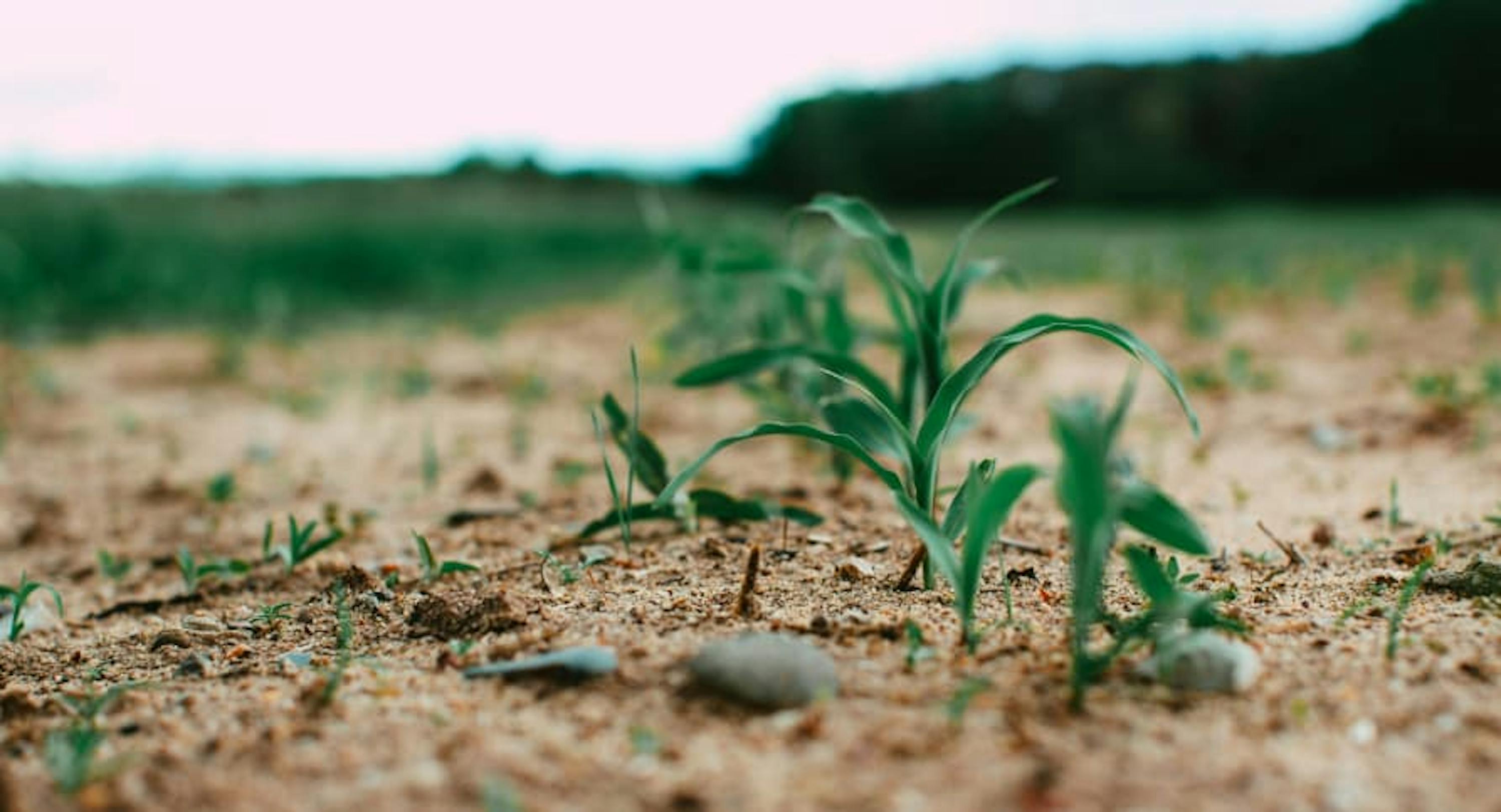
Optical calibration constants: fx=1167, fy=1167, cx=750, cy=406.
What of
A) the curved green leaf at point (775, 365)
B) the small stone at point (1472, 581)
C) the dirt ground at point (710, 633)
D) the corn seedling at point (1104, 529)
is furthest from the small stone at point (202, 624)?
the small stone at point (1472, 581)

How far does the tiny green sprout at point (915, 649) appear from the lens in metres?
1.21

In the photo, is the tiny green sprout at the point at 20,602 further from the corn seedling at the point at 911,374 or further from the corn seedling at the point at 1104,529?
the corn seedling at the point at 1104,529

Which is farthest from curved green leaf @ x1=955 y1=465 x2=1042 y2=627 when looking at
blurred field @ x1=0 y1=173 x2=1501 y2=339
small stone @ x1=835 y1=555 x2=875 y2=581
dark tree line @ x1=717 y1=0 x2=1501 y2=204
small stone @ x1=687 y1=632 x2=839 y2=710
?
dark tree line @ x1=717 y1=0 x2=1501 y2=204

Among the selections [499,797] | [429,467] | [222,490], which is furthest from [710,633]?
[222,490]

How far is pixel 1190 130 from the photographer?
1975 cm

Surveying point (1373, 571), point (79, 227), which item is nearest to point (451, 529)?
point (1373, 571)

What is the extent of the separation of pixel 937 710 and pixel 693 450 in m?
1.68

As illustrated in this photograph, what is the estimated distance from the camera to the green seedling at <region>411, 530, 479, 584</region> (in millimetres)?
1562

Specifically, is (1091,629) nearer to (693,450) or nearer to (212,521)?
(693,450)

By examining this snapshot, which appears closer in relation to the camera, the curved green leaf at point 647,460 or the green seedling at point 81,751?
the green seedling at point 81,751

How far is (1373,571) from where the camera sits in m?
1.56

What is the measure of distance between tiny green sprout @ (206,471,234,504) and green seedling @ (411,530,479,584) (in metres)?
0.87

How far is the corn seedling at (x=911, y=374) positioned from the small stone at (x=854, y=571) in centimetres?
A: 10

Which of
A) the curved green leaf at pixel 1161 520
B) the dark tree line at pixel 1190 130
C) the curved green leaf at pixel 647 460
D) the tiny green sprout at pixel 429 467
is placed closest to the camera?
the curved green leaf at pixel 1161 520
